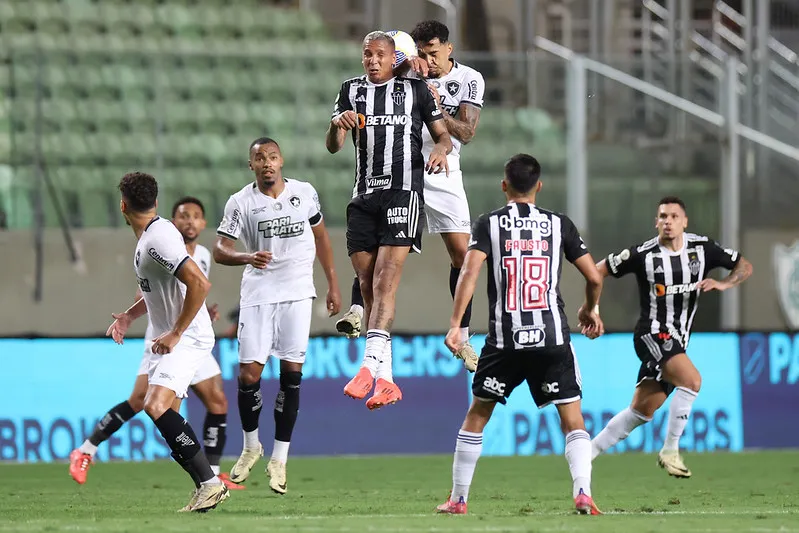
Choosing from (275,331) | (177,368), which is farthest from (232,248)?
(177,368)

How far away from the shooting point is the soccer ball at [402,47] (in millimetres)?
8742

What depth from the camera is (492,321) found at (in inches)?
295

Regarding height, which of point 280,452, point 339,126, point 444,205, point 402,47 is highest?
point 402,47

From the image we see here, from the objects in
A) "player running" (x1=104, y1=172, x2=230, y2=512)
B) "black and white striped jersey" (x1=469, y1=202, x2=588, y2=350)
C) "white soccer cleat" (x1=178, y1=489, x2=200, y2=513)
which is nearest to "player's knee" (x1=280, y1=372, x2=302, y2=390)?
"player running" (x1=104, y1=172, x2=230, y2=512)

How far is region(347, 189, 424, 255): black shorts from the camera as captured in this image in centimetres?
874

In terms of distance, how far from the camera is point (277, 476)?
888cm

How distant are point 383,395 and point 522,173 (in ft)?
5.25

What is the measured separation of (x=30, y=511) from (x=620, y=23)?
39.7 feet

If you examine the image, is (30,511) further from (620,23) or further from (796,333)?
(620,23)

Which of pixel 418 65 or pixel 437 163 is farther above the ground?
pixel 418 65

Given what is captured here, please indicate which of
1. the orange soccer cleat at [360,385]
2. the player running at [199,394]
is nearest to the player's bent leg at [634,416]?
the orange soccer cleat at [360,385]

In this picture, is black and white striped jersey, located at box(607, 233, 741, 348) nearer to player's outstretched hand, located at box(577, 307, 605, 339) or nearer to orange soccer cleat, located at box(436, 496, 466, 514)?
player's outstretched hand, located at box(577, 307, 605, 339)

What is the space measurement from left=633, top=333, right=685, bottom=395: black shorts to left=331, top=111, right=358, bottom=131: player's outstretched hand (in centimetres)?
344

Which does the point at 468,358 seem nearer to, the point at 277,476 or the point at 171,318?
the point at 277,476
